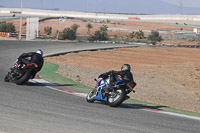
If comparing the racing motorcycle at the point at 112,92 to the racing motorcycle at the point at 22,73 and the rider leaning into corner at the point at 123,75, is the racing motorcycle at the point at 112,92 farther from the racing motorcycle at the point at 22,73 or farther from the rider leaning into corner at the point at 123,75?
the racing motorcycle at the point at 22,73

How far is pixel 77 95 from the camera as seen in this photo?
1341 centimetres

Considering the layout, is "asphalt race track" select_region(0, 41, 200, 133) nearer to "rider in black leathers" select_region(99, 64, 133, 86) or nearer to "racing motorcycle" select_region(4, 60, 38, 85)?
Result: "rider in black leathers" select_region(99, 64, 133, 86)

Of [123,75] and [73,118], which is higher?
[123,75]

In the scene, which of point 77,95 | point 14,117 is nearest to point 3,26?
point 77,95

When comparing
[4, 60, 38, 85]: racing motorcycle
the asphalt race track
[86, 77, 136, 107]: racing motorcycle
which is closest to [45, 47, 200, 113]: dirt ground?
[86, 77, 136, 107]: racing motorcycle

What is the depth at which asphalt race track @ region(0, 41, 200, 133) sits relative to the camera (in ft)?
26.5

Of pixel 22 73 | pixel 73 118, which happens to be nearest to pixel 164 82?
pixel 22 73

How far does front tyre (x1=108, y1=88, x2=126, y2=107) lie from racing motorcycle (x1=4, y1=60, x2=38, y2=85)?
3747mm

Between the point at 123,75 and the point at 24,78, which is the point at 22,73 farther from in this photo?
the point at 123,75

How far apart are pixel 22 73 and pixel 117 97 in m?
4.42

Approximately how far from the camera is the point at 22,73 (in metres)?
14.2

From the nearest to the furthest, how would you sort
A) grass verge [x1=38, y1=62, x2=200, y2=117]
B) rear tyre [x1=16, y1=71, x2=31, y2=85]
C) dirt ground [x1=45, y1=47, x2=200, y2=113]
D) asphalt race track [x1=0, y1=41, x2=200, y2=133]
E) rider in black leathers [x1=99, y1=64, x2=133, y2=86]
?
1. asphalt race track [x1=0, y1=41, x2=200, y2=133]
2. rider in black leathers [x1=99, y1=64, x2=133, y2=86]
3. grass verge [x1=38, y1=62, x2=200, y2=117]
4. rear tyre [x1=16, y1=71, x2=31, y2=85]
5. dirt ground [x1=45, y1=47, x2=200, y2=113]

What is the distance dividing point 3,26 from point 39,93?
5971cm

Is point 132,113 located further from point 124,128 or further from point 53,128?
point 53,128
